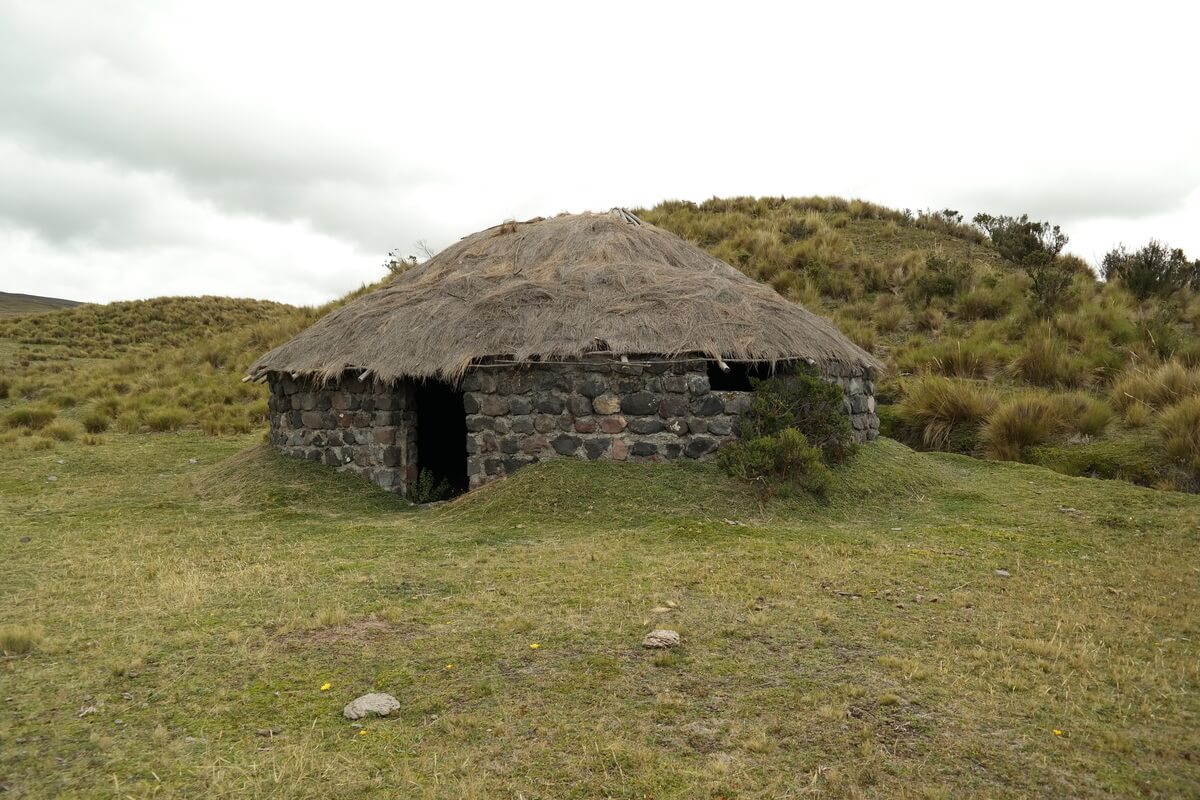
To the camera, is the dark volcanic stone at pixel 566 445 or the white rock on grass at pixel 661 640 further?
the dark volcanic stone at pixel 566 445

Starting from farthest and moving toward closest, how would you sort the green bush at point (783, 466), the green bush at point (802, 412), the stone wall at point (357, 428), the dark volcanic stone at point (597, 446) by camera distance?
the stone wall at point (357, 428), the dark volcanic stone at point (597, 446), the green bush at point (802, 412), the green bush at point (783, 466)

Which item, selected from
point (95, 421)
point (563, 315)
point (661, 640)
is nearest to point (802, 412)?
point (563, 315)

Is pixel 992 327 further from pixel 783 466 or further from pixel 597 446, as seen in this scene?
pixel 597 446

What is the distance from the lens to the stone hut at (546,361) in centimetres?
850

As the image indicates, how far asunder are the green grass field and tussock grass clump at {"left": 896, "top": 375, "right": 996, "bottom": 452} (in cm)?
355

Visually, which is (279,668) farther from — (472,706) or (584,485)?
(584,485)

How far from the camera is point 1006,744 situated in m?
3.16

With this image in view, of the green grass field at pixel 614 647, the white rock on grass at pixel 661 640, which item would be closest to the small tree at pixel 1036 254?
the green grass field at pixel 614 647

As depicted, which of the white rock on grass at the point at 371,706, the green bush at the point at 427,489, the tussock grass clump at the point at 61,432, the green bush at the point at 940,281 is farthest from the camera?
the green bush at the point at 940,281

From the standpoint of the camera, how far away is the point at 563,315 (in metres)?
9.11

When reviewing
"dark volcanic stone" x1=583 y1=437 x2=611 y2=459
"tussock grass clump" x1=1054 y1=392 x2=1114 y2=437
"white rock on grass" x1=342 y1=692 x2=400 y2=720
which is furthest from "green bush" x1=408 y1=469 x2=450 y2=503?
"tussock grass clump" x1=1054 y1=392 x2=1114 y2=437

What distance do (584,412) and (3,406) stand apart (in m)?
16.5

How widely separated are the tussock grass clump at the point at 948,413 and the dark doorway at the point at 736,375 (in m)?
3.98

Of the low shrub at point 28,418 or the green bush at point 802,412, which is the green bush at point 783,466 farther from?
the low shrub at point 28,418
